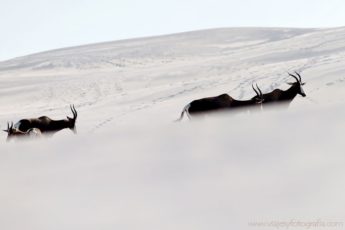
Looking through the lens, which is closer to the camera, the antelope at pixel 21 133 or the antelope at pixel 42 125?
the antelope at pixel 21 133

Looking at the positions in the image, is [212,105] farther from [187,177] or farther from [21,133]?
[187,177]

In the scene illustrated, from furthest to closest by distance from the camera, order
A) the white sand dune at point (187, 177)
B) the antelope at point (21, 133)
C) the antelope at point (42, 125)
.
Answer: the antelope at point (42, 125)
the antelope at point (21, 133)
the white sand dune at point (187, 177)

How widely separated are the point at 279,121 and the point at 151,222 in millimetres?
5226

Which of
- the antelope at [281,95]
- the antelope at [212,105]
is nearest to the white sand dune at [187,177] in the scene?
the antelope at [212,105]

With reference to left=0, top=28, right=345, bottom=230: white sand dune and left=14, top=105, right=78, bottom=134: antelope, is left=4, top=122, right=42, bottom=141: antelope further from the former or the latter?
left=14, top=105, right=78, bottom=134: antelope

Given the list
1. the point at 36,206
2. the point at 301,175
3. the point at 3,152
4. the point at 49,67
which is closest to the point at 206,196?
the point at 301,175

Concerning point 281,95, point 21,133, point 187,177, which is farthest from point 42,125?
point 187,177

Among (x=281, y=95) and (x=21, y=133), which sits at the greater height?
(x=281, y=95)

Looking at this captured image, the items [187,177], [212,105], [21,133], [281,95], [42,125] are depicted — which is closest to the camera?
[187,177]

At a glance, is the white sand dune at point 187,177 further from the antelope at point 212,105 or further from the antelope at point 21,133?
the antelope at point 212,105

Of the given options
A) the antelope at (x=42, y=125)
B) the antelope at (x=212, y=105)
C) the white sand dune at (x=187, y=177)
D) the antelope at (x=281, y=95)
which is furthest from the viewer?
the antelope at (x=42, y=125)

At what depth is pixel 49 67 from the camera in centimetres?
6134

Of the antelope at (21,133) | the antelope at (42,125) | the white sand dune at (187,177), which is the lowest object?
the white sand dune at (187,177)

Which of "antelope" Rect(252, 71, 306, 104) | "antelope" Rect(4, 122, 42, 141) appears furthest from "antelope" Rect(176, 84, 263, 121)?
"antelope" Rect(4, 122, 42, 141)
